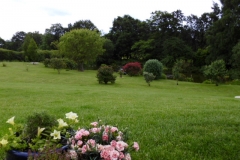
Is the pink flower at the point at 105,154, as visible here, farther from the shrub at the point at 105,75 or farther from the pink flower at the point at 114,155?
the shrub at the point at 105,75

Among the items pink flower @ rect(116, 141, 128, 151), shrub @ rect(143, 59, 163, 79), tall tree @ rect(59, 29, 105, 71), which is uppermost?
tall tree @ rect(59, 29, 105, 71)

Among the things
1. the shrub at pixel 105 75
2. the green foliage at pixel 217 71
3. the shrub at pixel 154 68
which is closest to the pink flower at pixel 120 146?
the shrub at pixel 105 75

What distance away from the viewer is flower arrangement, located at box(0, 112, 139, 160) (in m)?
2.25

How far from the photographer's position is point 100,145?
7.49 feet

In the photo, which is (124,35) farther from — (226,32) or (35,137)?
(35,137)

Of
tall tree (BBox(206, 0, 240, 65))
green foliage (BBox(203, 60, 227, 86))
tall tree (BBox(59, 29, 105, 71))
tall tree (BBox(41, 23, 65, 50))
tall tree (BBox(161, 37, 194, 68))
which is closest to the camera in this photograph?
green foliage (BBox(203, 60, 227, 86))

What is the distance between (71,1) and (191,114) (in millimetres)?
11566

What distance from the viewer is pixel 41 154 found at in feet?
6.83

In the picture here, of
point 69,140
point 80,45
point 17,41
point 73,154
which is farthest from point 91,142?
point 17,41

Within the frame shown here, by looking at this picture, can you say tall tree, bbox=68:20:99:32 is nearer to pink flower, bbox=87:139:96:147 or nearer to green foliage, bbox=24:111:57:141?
green foliage, bbox=24:111:57:141

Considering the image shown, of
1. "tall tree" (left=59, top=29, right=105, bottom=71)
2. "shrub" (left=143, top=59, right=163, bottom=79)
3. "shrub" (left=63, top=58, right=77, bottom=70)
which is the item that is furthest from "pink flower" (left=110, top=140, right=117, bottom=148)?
"shrub" (left=63, top=58, right=77, bottom=70)

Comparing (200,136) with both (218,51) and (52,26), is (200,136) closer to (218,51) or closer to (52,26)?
(218,51)

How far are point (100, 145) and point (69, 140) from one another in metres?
0.40

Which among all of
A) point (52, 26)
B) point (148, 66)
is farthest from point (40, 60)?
point (148, 66)
